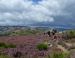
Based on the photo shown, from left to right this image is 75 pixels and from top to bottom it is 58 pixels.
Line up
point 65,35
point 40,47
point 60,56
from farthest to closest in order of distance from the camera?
point 65,35 < point 40,47 < point 60,56

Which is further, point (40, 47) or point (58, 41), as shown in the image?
point (58, 41)

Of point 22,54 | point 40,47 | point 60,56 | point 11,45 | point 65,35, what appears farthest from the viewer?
point 65,35

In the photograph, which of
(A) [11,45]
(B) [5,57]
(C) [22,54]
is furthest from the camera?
(A) [11,45]

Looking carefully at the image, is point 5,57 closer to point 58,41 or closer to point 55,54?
A: point 55,54

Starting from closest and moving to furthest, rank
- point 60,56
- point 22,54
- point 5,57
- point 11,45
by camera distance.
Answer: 1. point 60,56
2. point 5,57
3. point 22,54
4. point 11,45

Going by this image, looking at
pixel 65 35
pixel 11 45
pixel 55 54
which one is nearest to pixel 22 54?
pixel 55 54

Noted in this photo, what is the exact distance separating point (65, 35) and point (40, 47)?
9.62 m

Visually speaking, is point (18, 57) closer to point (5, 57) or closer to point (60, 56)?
point (5, 57)

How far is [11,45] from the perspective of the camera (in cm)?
2370

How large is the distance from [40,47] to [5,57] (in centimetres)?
537

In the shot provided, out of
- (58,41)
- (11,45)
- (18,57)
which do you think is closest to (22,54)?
(18,57)

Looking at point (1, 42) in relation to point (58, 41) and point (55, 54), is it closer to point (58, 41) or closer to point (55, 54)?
point (58, 41)

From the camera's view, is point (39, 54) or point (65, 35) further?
point (65, 35)

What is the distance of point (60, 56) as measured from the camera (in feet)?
46.3
